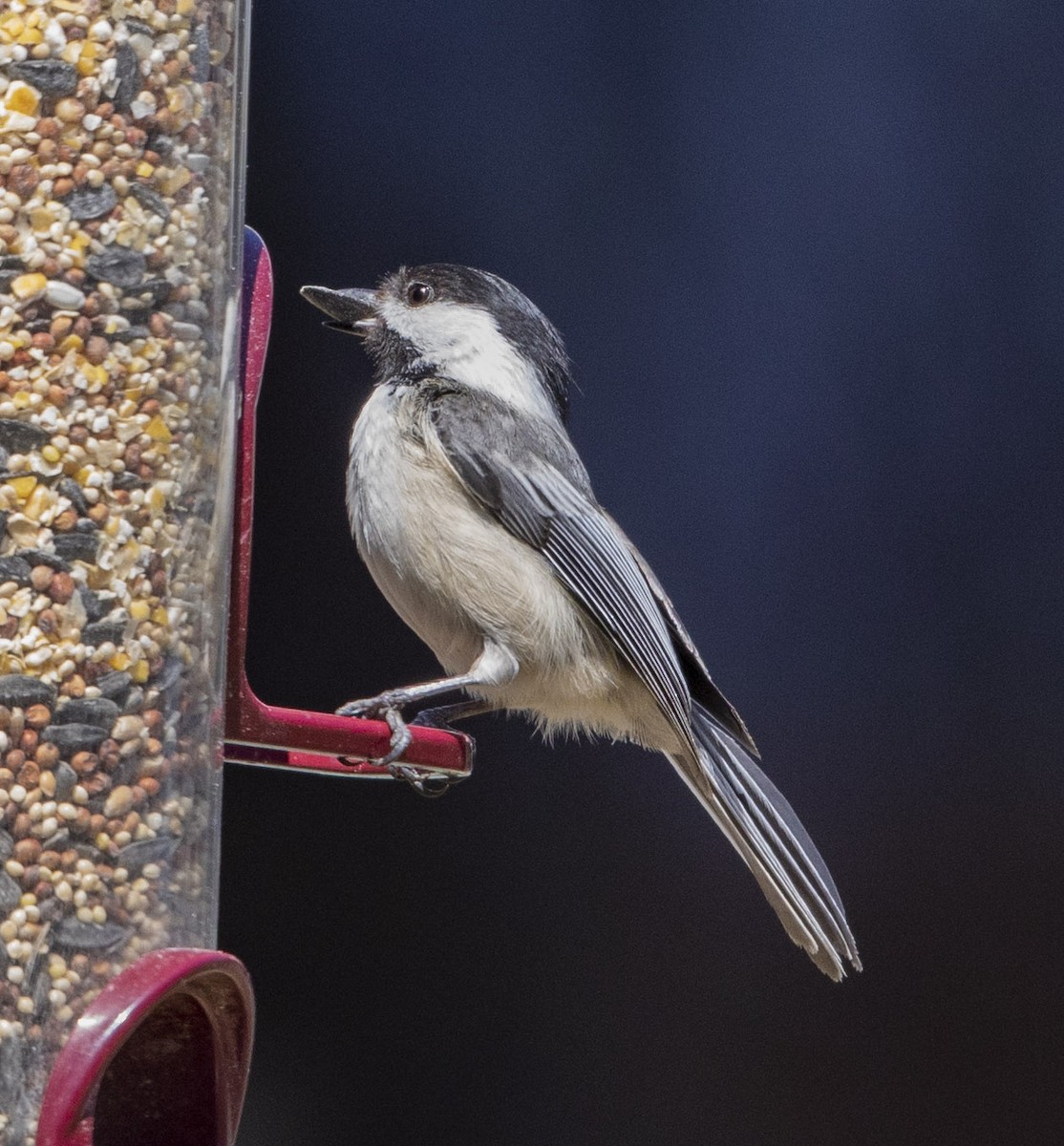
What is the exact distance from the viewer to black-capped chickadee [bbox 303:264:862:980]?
5.77 feet

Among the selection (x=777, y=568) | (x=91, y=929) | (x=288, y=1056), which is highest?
(x=91, y=929)

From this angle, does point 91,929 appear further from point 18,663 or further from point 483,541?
point 483,541

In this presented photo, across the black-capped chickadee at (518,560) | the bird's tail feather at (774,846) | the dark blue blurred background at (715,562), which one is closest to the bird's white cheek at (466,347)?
the black-capped chickadee at (518,560)

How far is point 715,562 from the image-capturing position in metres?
3.48

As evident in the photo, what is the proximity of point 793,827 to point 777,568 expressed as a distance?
1764mm

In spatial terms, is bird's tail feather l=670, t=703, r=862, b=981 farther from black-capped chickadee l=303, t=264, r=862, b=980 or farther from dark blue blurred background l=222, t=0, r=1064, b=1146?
dark blue blurred background l=222, t=0, r=1064, b=1146

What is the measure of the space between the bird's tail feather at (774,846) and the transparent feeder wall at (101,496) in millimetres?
807

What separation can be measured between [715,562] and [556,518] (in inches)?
66.9

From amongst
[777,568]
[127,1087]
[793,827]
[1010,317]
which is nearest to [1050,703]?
[777,568]

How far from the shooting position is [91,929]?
1043 millimetres

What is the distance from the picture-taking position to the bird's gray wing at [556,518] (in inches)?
70.7

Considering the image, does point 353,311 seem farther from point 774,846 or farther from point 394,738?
point 774,846

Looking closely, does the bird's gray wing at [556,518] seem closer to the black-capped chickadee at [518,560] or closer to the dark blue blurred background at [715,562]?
the black-capped chickadee at [518,560]

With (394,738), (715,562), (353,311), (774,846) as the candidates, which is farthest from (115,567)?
(715,562)
